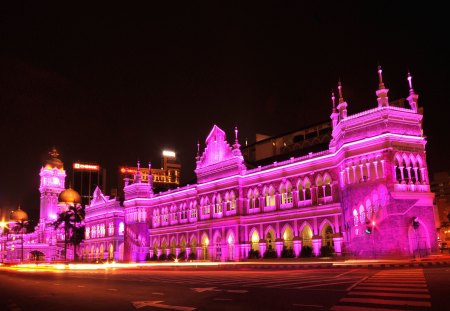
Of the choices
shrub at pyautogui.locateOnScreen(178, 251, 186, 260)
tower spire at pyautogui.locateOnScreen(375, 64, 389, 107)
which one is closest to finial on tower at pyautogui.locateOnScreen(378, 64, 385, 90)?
tower spire at pyautogui.locateOnScreen(375, 64, 389, 107)

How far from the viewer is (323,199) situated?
4397cm

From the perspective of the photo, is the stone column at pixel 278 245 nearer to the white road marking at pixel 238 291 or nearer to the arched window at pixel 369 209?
the arched window at pixel 369 209

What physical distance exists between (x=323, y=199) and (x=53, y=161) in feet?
319

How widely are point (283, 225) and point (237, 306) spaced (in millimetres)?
35220

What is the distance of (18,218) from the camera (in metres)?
137

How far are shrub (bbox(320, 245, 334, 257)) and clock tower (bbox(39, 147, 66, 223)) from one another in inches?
3459

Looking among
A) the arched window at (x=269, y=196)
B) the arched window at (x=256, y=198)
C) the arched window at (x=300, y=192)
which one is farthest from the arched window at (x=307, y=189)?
the arched window at (x=256, y=198)

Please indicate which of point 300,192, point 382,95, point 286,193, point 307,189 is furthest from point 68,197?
point 382,95

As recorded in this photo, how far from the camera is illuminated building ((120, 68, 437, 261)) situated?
36188mm

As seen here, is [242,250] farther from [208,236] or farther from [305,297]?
[305,297]

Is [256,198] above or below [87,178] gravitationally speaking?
below

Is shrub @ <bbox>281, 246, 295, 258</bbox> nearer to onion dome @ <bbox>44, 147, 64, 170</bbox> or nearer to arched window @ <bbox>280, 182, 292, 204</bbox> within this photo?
arched window @ <bbox>280, 182, 292, 204</bbox>

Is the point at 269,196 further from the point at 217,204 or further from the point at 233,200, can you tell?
the point at 217,204

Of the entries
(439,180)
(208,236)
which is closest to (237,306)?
(208,236)
